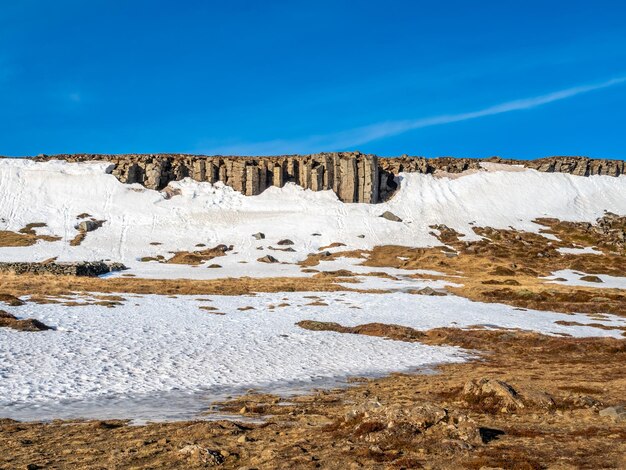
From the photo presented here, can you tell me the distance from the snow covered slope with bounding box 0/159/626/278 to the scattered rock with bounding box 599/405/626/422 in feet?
202

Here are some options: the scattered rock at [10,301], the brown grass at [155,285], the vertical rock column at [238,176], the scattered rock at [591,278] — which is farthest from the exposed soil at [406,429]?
the vertical rock column at [238,176]

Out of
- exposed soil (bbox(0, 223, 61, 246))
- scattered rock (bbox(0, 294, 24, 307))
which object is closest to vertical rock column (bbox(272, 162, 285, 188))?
exposed soil (bbox(0, 223, 61, 246))

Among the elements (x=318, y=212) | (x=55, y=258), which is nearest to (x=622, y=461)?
(x=55, y=258)

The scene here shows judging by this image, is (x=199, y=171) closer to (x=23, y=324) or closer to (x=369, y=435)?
(x=23, y=324)

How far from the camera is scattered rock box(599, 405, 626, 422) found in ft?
39.9

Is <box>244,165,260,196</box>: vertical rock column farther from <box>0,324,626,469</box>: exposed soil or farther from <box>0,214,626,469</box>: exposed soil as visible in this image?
<box>0,324,626,469</box>: exposed soil

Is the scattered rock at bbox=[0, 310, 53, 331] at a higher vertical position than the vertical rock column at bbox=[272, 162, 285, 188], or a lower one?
lower

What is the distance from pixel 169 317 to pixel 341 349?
12.9m

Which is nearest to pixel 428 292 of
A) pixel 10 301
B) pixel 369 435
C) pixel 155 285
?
pixel 155 285

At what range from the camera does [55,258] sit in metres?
72.9

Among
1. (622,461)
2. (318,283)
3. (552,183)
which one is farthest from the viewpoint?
(552,183)

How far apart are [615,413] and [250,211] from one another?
306 feet

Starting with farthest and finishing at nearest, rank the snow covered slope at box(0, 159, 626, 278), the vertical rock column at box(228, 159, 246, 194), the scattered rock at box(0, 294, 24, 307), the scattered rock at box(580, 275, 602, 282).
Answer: the vertical rock column at box(228, 159, 246, 194) < the snow covered slope at box(0, 159, 626, 278) < the scattered rock at box(580, 275, 602, 282) < the scattered rock at box(0, 294, 24, 307)

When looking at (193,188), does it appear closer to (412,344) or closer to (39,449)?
(412,344)
